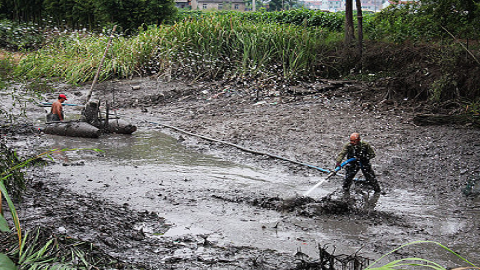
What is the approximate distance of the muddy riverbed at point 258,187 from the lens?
4.12 meters

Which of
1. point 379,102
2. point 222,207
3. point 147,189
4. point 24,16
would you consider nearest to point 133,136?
point 147,189

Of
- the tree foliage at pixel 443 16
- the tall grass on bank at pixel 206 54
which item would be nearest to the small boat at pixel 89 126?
the tall grass on bank at pixel 206 54

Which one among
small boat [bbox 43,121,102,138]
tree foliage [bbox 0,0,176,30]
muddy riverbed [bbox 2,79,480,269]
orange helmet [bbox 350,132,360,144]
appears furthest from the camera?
tree foliage [bbox 0,0,176,30]

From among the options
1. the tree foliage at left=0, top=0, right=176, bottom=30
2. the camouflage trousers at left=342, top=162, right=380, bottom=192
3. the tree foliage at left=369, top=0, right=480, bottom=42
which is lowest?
the camouflage trousers at left=342, top=162, right=380, bottom=192

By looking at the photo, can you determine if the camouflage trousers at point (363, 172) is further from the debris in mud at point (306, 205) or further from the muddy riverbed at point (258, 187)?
the debris in mud at point (306, 205)

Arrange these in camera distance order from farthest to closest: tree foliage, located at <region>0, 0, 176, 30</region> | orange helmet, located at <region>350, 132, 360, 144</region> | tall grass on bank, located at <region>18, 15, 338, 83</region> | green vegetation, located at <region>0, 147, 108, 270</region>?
tree foliage, located at <region>0, 0, 176, 30</region> → tall grass on bank, located at <region>18, 15, 338, 83</region> → orange helmet, located at <region>350, 132, 360, 144</region> → green vegetation, located at <region>0, 147, 108, 270</region>

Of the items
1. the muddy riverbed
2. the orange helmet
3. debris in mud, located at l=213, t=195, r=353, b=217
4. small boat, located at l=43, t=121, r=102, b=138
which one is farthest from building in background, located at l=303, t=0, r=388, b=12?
debris in mud, located at l=213, t=195, r=353, b=217

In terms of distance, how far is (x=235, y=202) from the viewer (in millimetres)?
5672

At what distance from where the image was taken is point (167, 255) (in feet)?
12.3

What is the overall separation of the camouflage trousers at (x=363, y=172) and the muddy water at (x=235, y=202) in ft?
0.77

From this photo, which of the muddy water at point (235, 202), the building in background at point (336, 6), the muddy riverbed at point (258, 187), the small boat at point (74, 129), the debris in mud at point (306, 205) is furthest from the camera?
the building in background at point (336, 6)

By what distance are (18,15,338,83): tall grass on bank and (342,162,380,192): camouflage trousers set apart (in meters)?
6.90

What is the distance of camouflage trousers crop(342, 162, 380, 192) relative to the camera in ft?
20.1

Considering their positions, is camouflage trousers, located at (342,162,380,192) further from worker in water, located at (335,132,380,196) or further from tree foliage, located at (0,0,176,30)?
tree foliage, located at (0,0,176,30)
